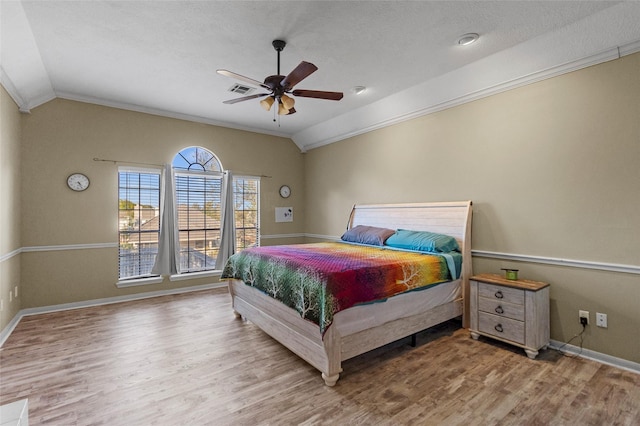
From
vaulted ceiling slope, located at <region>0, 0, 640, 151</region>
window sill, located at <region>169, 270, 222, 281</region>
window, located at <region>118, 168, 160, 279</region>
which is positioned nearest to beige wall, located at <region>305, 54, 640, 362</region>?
vaulted ceiling slope, located at <region>0, 0, 640, 151</region>

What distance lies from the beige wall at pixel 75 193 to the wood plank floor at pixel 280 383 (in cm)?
97

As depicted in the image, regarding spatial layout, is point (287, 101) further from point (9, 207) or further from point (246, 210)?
point (9, 207)

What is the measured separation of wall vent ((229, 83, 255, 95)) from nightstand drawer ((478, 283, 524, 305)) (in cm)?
367

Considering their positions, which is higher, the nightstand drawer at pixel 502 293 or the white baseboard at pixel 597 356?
the nightstand drawer at pixel 502 293

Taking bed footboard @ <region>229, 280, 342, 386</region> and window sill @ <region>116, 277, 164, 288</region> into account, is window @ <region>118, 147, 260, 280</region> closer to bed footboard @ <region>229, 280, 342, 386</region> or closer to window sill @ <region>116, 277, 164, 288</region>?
window sill @ <region>116, 277, 164, 288</region>

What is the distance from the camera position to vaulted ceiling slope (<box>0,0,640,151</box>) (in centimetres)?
244

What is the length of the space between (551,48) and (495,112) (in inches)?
29.9

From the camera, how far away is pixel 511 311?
9.44ft

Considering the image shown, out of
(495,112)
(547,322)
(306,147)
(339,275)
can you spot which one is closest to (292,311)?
(339,275)

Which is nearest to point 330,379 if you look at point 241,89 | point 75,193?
point 241,89

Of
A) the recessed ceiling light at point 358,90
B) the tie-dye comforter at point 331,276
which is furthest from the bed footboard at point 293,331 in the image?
the recessed ceiling light at point 358,90

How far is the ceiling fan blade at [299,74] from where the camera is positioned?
240 centimetres

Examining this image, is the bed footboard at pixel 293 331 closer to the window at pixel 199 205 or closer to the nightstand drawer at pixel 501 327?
the nightstand drawer at pixel 501 327

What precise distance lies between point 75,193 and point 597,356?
6.40 meters
